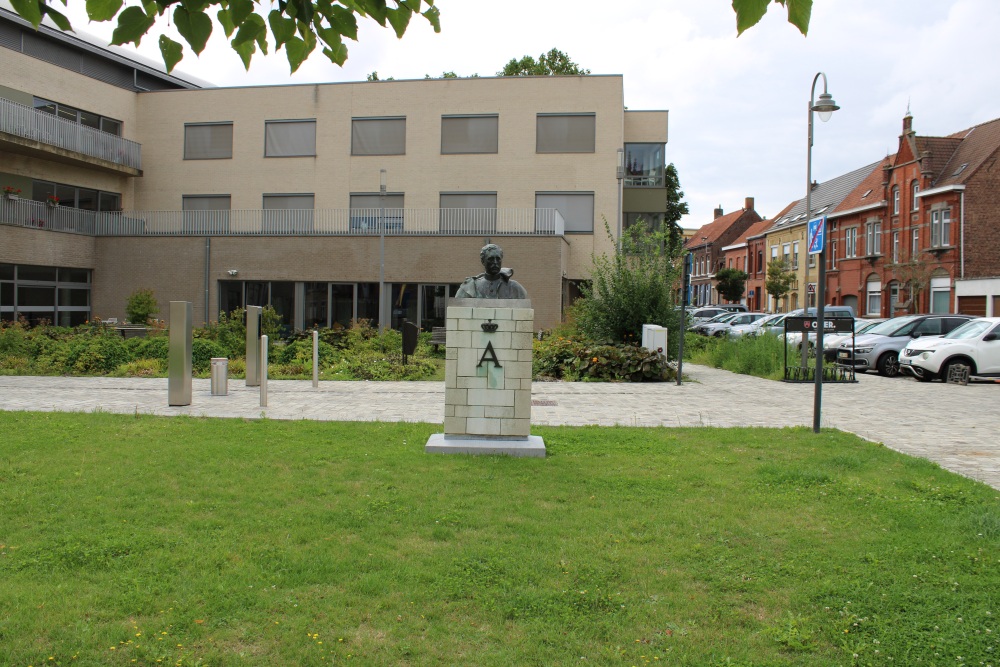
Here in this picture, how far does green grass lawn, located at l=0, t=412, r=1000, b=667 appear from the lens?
3.51 metres

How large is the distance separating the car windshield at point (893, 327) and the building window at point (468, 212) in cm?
1330

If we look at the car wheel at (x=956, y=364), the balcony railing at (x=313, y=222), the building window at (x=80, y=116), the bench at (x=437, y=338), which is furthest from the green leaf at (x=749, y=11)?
the building window at (x=80, y=116)

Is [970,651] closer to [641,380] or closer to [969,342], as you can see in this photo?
[641,380]

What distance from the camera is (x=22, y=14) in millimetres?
3254

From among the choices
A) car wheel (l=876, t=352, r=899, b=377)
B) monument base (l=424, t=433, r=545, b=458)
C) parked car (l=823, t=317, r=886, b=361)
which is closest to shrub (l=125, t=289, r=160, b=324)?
parked car (l=823, t=317, r=886, b=361)

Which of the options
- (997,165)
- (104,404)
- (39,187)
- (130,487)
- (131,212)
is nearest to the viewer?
(130,487)

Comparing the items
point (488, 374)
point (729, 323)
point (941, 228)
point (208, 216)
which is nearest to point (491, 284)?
point (488, 374)

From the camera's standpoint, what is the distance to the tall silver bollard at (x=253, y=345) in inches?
558

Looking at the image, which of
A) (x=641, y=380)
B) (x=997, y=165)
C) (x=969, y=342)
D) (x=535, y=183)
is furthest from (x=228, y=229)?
(x=997, y=165)

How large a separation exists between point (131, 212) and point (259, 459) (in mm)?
26775

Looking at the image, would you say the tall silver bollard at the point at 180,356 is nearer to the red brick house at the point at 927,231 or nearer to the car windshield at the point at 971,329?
the car windshield at the point at 971,329

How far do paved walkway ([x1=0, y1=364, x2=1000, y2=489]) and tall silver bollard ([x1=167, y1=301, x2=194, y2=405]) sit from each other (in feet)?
0.84

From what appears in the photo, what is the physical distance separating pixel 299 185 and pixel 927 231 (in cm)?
3433

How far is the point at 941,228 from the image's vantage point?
142 feet
